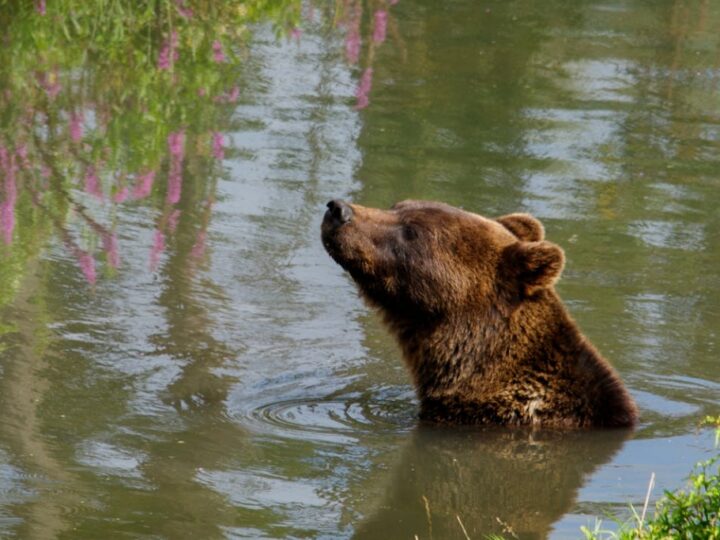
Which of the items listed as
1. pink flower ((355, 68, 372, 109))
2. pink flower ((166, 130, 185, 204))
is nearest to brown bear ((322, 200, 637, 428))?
pink flower ((166, 130, 185, 204))

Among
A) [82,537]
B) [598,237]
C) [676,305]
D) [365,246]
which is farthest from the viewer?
[598,237]

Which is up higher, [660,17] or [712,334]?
[660,17]

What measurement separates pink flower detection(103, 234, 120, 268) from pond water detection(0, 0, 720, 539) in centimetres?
7

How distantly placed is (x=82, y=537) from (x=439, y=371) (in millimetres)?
2759

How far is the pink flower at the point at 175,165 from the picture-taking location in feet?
35.9

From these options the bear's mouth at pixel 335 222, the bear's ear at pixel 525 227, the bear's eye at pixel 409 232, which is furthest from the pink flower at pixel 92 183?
the bear's ear at pixel 525 227

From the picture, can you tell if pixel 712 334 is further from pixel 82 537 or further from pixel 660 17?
pixel 660 17

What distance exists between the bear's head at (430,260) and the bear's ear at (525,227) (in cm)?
32

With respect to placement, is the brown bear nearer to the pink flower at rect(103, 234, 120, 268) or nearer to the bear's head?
the bear's head

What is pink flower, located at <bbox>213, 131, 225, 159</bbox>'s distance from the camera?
11.8 metres

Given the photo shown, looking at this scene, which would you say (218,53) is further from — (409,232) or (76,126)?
(409,232)

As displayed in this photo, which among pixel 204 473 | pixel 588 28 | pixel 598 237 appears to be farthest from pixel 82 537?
pixel 588 28

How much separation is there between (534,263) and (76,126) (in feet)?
18.8

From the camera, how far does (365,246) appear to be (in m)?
7.76
